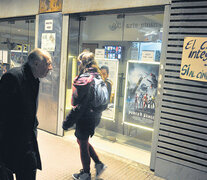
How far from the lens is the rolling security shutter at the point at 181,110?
3.45 meters

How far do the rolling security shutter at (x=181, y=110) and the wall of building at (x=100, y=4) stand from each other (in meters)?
0.46

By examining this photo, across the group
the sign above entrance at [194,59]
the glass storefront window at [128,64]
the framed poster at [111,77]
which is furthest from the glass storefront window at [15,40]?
the sign above entrance at [194,59]

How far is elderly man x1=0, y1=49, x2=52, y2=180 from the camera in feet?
6.94

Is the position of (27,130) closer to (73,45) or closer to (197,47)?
(197,47)

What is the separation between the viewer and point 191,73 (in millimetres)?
3488

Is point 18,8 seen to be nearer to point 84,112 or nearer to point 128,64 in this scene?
point 128,64

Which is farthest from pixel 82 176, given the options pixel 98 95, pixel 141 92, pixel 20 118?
pixel 141 92

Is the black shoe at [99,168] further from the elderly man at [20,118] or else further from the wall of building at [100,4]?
the wall of building at [100,4]

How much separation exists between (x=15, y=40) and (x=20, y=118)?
513cm

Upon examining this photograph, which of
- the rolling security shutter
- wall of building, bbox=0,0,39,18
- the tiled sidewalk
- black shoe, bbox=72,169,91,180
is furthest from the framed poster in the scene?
wall of building, bbox=0,0,39,18

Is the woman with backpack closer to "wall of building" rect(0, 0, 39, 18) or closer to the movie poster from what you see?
the movie poster

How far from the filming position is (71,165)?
3.99 meters

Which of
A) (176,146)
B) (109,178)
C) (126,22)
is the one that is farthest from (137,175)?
(126,22)

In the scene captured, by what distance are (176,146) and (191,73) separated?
1.15 meters
